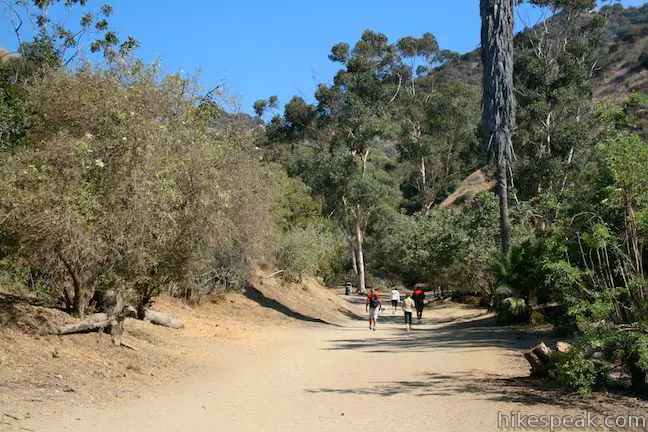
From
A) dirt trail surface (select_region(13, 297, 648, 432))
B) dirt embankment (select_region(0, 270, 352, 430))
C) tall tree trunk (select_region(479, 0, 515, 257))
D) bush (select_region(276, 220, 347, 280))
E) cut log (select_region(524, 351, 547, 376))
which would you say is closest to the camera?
dirt trail surface (select_region(13, 297, 648, 432))

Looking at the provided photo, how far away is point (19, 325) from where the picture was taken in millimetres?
11227

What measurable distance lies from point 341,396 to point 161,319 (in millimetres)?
8555

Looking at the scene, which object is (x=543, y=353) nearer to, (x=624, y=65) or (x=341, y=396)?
(x=341, y=396)

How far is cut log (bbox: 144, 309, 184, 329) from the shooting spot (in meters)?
16.6

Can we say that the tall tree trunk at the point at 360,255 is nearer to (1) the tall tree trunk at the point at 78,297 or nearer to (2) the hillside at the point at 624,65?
(2) the hillside at the point at 624,65

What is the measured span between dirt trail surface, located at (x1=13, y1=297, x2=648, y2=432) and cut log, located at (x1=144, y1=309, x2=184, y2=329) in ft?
6.36

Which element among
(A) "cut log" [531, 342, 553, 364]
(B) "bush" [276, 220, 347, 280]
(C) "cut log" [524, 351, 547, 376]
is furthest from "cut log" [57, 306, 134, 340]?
(B) "bush" [276, 220, 347, 280]

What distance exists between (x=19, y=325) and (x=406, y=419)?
285 inches

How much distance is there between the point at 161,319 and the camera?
1698 cm

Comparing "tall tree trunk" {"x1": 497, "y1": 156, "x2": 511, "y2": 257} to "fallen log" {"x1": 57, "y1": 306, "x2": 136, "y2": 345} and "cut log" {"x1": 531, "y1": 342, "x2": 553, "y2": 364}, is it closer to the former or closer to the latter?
"cut log" {"x1": 531, "y1": 342, "x2": 553, "y2": 364}

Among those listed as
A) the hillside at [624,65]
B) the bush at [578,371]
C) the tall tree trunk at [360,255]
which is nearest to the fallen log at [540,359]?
the bush at [578,371]

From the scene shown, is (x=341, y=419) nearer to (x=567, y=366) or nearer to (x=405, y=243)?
(x=567, y=366)

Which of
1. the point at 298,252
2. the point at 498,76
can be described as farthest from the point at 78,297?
the point at 298,252

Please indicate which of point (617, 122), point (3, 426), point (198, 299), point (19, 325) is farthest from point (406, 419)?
point (198, 299)
